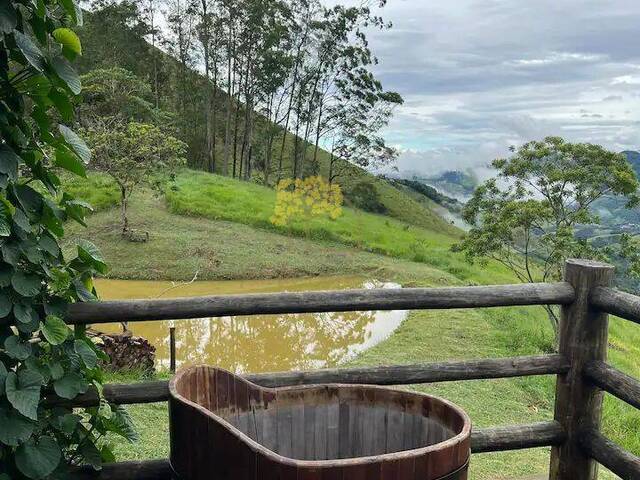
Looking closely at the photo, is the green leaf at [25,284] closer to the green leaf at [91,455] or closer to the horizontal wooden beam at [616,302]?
the green leaf at [91,455]

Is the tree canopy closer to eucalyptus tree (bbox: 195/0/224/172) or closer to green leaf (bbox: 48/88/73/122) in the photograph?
green leaf (bbox: 48/88/73/122)

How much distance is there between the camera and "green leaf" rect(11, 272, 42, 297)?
1.83 meters

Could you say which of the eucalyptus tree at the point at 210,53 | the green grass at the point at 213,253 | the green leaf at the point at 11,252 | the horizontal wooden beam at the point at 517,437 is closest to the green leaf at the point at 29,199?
the green leaf at the point at 11,252

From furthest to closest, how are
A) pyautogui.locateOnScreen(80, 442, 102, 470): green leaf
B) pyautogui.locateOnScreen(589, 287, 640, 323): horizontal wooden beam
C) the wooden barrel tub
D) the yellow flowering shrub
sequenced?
the yellow flowering shrub < pyautogui.locateOnScreen(589, 287, 640, 323): horizontal wooden beam < pyautogui.locateOnScreen(80, 442, 102, 470): green leaf < the wooden barrel tub

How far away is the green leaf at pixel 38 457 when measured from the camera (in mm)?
1844

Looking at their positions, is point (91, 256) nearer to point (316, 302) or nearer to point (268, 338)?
point (316, 302)

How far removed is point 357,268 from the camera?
1468cm

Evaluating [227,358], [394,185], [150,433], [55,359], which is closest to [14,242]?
[55,359]

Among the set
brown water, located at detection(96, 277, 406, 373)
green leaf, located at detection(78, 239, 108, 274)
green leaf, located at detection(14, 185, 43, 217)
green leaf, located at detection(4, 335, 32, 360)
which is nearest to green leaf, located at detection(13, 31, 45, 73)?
green leaf, located at detection(14, 185, 43, 217)

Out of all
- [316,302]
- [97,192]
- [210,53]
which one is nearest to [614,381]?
[316,302]

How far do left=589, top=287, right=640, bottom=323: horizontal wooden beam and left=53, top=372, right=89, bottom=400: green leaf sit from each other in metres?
1.83

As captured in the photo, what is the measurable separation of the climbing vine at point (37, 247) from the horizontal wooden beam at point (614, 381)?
185 centimetres

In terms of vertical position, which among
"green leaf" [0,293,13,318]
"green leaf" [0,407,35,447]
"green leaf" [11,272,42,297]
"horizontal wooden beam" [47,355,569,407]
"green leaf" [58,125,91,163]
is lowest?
"horizontal wooden beam" [47,355,569,407]

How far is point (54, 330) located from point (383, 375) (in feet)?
3.97
